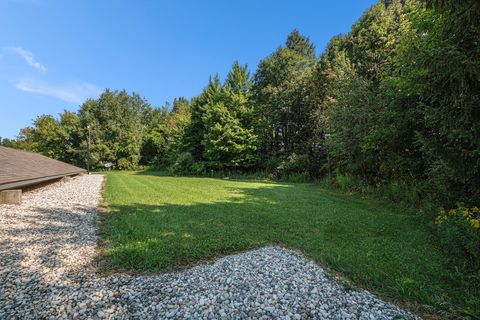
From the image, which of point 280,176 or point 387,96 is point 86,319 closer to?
point 387,96

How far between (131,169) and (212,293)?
35.3 metres

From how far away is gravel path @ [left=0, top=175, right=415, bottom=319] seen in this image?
235cm

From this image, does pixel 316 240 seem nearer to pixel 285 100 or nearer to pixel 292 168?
pixel 292 168

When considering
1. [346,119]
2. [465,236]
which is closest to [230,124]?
[346,119]

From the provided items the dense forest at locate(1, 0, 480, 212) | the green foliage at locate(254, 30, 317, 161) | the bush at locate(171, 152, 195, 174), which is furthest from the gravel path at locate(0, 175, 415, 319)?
the bush at locate(171, 152, 195, 174)

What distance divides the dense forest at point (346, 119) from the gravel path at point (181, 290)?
3368mm

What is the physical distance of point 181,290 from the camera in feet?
8.91

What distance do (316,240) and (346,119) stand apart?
328 inches

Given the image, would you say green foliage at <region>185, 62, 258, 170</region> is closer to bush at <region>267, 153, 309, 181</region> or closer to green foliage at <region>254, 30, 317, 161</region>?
green foliage at <region>254, 30, 317, 161</region>

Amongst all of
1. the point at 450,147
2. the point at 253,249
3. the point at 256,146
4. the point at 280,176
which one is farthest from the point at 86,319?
the point at 256,146

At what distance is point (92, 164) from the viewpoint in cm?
3175

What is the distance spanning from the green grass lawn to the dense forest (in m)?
1.57

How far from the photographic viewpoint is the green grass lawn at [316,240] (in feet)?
9.62

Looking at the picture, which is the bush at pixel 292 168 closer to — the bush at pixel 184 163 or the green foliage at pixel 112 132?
the bush at pixel 184 163
